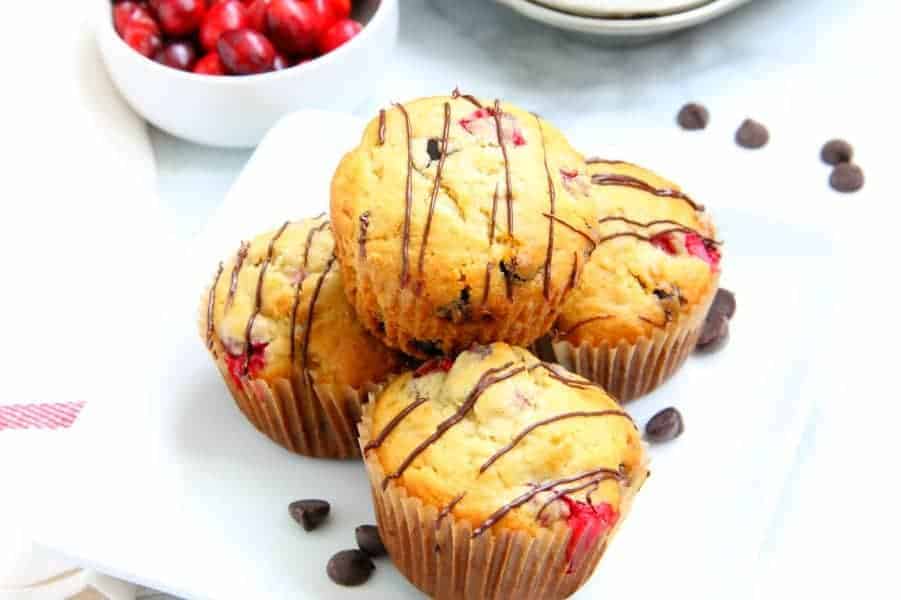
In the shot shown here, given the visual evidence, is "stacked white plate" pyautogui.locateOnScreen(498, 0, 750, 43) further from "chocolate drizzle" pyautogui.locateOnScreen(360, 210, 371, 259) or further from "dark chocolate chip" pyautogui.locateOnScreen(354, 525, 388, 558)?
"dark chocolate chip" pyautogui.locateOnScreen(354, 525, 388, 558)

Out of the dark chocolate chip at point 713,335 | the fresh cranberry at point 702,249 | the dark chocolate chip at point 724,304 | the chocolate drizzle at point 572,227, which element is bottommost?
the dark chocolate chip at point 713,335

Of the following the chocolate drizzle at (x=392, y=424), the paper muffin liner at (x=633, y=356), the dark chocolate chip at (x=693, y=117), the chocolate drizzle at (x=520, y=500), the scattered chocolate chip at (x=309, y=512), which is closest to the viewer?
the chocolate drizzle at (x=520, y=500)

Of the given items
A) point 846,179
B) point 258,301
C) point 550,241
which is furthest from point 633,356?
point 846,179

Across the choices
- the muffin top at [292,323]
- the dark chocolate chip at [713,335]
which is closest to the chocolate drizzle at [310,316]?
the muffin top at [292,323]

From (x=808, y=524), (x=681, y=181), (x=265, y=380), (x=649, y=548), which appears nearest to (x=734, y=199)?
(x=681, y=181)

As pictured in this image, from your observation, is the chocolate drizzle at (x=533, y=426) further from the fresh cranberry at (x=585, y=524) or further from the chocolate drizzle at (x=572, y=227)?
the chocolate drizzle at (x=572, y=227)

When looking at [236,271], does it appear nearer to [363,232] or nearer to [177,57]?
[363,232]
